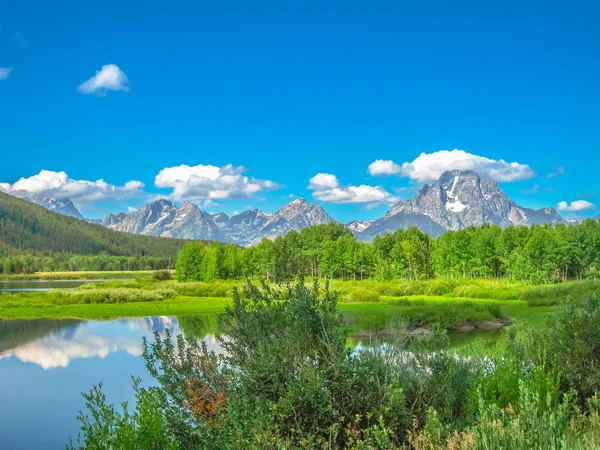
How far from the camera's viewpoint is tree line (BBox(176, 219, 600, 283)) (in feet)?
271

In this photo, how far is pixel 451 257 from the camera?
97750 mm

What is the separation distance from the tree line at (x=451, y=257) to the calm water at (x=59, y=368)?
26.7 meters

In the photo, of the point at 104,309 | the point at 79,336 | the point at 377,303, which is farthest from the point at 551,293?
the point at 104,309

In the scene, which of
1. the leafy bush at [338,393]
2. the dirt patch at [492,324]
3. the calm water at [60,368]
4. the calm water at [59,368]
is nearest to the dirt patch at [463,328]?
the dirt patch at [492,324]

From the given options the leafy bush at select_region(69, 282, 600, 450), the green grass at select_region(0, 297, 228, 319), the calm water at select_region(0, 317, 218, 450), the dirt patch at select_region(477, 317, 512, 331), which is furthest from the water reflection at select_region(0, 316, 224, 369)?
the dirt patch at select_region(477, 317, 512, 331)

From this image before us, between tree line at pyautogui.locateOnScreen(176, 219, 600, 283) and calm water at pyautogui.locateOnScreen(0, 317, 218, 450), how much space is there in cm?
2667

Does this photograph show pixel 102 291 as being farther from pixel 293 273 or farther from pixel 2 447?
pixel 293 273

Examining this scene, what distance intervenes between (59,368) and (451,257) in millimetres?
81680

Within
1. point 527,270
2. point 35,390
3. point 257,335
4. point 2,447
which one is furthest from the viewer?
point 527,270

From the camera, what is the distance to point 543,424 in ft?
17.3

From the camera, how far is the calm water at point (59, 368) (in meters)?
17.6

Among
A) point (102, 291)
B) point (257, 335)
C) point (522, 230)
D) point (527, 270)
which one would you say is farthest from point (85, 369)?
point (522, 230)

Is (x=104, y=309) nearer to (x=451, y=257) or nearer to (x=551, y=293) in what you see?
(x=551, y=293)

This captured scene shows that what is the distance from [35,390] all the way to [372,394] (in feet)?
67.8
